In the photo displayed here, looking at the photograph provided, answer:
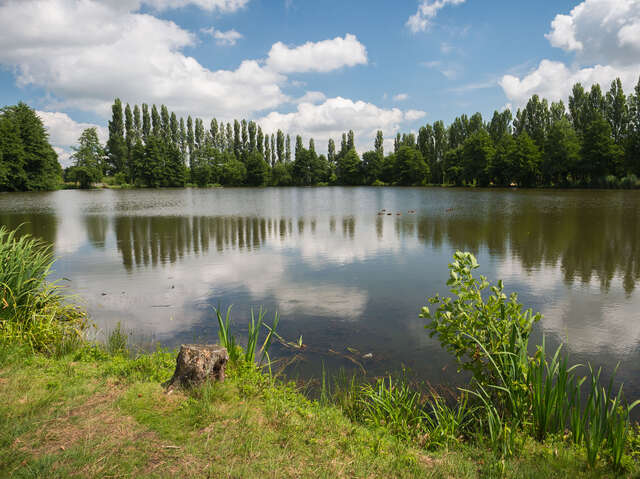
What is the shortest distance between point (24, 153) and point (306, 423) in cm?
8551

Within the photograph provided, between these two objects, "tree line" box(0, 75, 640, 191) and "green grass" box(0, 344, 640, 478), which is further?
"tree line" box(0, 75, 640, 191)

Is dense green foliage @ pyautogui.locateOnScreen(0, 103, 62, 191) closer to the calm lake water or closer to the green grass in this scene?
the calm lake water

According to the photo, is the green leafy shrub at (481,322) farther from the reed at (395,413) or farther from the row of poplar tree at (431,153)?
the row of poplar tree at (431,153)

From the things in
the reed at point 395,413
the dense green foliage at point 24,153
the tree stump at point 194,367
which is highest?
the dense green foliage at point 24,153

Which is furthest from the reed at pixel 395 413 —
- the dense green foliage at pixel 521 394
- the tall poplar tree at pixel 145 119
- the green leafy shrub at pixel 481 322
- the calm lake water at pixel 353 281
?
the tall poplar tree at pixel 145 119

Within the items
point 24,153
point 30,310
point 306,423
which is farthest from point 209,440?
point 24,153

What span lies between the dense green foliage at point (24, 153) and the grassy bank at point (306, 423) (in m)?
78.9

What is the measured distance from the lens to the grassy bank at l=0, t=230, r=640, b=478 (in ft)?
10.6

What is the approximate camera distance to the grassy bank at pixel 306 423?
3223 mm

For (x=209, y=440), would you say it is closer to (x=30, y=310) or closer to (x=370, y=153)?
(x=30, y=310)

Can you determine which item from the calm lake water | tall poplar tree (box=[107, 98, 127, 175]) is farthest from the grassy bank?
tall poplar tree (box=[107, 98, 127, 175])

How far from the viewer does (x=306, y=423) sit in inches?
152

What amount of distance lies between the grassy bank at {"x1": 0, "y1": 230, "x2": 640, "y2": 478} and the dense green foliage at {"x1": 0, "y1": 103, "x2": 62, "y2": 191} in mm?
78858

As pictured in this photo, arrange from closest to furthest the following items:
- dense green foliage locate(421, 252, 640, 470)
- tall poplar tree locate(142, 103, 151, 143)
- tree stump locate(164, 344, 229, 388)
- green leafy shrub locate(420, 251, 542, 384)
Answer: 1. dense green foliage locate(421, 252, 640, 470)
2. green leafy shrub locate(420, 251, 542, 384)
3. tree stump locate(164, 344, 229, 388)
4. tall poplar tree locate(142, 103, 151, 143)
